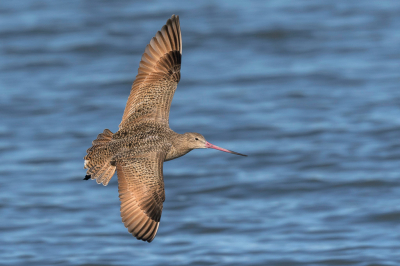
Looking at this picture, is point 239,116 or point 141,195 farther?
point 239,116

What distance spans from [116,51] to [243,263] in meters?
9.13

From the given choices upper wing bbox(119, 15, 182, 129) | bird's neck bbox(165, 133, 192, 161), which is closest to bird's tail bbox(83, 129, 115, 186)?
upper wing bbox(119, 15, 182, 129)

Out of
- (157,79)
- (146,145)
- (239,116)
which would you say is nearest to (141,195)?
(146,145)

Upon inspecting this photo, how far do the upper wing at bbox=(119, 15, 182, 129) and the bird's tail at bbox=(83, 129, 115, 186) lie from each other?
392 millimetres

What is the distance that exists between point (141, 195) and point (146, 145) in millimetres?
471

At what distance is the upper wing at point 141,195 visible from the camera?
5.85m

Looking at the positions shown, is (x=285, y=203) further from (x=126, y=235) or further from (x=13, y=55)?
(x=13, y=55)

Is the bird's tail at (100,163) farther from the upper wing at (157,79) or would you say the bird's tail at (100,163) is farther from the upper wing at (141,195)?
the upper wing at (157,79)

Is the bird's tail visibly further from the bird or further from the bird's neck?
the bird's neck

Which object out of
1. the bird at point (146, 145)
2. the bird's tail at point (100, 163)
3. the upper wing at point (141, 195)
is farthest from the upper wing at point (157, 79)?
the upper wing at point (141, 195)

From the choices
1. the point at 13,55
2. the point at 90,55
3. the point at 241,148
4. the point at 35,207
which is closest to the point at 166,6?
the point at 90,55

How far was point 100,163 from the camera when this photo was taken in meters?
5.97

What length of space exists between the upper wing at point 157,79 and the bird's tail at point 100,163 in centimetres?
39

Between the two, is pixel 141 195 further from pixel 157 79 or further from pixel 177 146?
pixel 157 79
